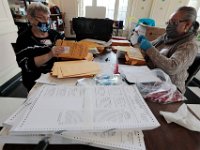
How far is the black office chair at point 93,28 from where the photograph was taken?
1594mm

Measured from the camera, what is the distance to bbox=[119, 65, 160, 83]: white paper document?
800 millimetres

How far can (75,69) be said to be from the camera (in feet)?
2.82

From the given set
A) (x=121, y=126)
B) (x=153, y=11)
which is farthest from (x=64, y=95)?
(x=153, y=11)

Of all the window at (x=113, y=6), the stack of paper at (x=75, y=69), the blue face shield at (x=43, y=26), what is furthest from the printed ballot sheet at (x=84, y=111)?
the window at (x=113, y=6)

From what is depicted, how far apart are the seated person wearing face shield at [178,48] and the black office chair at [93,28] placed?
613mm

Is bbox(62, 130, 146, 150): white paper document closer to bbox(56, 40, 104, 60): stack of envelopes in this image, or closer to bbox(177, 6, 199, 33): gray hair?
bbox(56, 40, 104, 60): stack of envelopes

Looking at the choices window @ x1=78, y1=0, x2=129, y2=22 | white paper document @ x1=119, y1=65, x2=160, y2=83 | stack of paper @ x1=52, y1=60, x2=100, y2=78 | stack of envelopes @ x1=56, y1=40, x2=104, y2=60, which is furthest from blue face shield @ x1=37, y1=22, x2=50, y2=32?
window @ x1=78, y1=0, x2=129, y2=22

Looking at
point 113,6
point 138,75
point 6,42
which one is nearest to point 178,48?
point 138,75

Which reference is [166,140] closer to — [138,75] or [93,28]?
[138,75]

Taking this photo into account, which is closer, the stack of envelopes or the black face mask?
the stack of envelopes

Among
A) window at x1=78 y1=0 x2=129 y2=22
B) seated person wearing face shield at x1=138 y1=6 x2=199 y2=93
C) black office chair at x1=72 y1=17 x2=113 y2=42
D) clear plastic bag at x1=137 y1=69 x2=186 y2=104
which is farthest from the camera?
window at x1=78 y1=0 x2=129 y2=22

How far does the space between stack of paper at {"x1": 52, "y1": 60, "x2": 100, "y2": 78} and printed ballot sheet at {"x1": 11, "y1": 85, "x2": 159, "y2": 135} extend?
17 cm

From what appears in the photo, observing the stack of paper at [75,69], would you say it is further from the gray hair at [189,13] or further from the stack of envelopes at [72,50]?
the gray hair at [189,13]

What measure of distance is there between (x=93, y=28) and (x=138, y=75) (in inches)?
39.1
